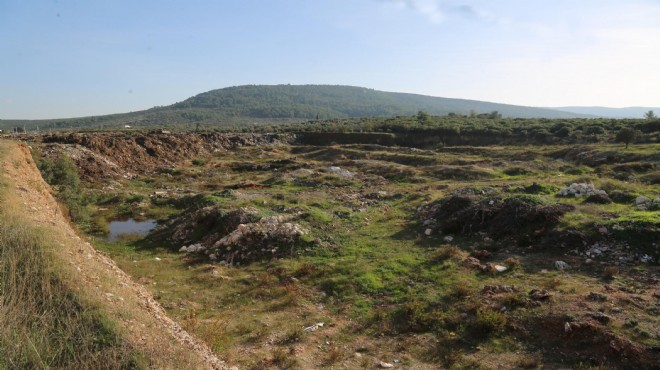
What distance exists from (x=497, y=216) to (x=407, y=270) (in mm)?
5516

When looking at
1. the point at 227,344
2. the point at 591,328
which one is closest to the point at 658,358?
the point at 591,328

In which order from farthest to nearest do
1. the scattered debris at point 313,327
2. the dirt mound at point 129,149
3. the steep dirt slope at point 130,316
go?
the dirt mound at point 129,149
the scattered debris at point 313,327
the steep dirt slope at point 130,316

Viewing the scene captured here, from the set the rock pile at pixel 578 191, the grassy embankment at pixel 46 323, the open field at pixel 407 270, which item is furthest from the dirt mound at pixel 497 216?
the grassy embankment at pixel 46 323

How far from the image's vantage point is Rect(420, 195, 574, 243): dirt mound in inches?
605

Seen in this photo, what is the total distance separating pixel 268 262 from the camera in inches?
588

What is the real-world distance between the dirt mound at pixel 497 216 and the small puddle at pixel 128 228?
14127 mm

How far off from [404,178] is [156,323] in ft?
83.2

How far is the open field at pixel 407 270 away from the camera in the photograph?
900 cm

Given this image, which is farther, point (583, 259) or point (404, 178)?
point (404, 178)

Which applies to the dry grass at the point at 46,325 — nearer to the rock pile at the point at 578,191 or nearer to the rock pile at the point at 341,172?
the rock pile at the point at 578,191

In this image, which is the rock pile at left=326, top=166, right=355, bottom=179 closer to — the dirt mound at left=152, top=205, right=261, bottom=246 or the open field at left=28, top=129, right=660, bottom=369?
the open field at left=28, top=129, right=660, bottom=369

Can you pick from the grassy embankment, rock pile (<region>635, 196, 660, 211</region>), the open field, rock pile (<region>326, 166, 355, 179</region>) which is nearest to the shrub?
the open field

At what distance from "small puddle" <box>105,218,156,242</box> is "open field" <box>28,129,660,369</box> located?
55 cm

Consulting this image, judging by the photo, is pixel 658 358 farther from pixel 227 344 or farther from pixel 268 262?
pixel 268 262
